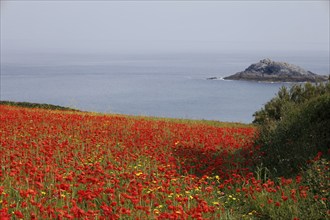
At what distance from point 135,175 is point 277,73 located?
401 ft

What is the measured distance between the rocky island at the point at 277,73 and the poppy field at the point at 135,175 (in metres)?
107

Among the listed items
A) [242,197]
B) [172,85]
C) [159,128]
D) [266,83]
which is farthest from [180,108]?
[242,197]

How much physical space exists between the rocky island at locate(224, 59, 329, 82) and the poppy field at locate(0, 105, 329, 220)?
107m

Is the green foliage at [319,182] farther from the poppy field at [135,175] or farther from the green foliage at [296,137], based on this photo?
the green foliage at [296,137]

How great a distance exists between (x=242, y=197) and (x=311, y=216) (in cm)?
177

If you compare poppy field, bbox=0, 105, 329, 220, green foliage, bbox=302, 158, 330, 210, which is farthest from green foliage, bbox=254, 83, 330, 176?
green foliage, bbox=302, 158, 330, 210

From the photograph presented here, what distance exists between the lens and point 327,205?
30.7 ft

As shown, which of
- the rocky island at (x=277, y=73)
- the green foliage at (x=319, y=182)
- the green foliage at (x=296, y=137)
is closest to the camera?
the green foliage at (x=319, y=182)

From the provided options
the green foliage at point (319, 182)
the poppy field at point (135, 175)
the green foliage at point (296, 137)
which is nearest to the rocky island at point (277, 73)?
the poppy field at point (135, 175)

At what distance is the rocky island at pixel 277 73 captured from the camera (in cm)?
12138

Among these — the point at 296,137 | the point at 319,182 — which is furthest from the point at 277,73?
the point at 319,182

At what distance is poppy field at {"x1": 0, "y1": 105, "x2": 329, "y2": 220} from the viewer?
26.3 feet

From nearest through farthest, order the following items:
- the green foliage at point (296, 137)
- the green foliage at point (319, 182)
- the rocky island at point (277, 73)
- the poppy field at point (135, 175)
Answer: the poppy field at point (135, 175) < the green foliage at point (319, 182) < the green foliage at point (296, 137) < the rocky island at point (277, 73)

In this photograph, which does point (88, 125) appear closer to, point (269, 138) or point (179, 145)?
point (179, 145)
